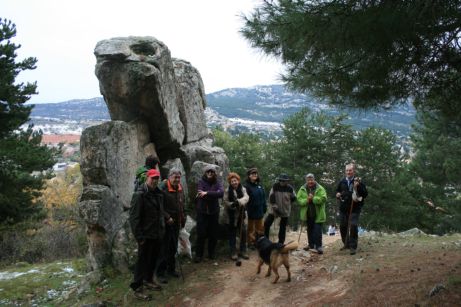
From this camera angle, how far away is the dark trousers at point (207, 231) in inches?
350

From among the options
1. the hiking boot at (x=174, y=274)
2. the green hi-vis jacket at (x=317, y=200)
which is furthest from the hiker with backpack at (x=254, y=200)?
the hiking boot at (x=174, y=274)

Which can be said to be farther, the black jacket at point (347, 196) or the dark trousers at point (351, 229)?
the dark trousers at point (351, 229)

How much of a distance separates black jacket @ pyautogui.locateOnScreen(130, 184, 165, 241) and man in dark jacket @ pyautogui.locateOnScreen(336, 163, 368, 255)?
397 cm

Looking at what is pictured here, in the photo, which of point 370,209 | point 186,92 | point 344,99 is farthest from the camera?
point 370,209

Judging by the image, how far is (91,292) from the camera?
8.74 meters

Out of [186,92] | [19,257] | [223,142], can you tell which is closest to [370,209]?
[223,142]

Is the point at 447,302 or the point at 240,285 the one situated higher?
the point at 447,302

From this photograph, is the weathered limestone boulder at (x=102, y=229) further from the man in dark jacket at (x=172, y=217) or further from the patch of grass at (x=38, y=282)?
the patch of grass at (x=38, y=282)

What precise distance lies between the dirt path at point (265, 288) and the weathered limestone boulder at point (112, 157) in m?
3.18

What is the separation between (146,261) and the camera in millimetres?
7684

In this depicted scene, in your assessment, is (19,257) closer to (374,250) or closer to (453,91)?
(374,250)

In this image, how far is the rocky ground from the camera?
6617 mm

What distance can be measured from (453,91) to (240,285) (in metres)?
5.00

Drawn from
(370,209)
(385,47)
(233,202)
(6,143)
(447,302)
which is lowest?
(370,209)
